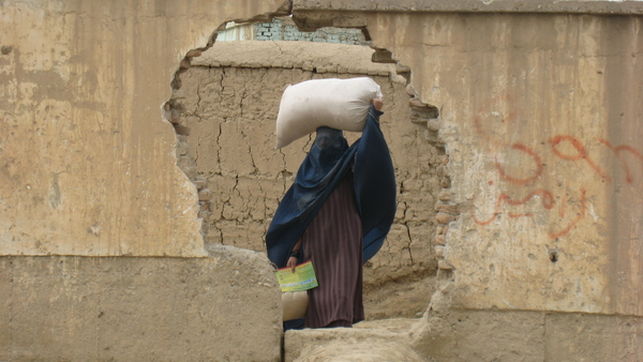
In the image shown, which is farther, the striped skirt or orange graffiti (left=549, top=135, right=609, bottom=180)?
the striped skirt

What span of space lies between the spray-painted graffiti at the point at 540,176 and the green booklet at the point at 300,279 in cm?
144

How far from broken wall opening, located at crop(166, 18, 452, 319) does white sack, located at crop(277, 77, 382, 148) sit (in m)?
2.47

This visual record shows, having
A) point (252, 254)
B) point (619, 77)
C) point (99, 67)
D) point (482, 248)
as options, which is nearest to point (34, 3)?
point (99, 67)

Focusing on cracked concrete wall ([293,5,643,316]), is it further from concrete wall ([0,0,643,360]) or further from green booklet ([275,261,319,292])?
green booklet ([275,261,319,292])

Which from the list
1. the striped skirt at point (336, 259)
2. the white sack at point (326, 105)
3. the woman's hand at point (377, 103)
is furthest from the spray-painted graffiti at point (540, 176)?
the striped skirt at point (336, 259)

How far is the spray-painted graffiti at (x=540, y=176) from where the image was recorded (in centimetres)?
645

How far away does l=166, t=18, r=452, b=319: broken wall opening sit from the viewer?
10.2 m

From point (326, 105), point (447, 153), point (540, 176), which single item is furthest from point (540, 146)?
point (326, 105)

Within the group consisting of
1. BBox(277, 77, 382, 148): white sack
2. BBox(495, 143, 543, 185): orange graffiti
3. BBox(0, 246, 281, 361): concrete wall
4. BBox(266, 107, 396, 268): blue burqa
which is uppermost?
BBox(277, 77, 382, 148): white sack

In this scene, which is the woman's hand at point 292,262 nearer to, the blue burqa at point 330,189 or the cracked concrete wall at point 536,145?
the blue burqa at point 330,189

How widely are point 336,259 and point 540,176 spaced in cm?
166

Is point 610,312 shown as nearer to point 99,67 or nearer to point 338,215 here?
point 338,215

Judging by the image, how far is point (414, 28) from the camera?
6.49 metres

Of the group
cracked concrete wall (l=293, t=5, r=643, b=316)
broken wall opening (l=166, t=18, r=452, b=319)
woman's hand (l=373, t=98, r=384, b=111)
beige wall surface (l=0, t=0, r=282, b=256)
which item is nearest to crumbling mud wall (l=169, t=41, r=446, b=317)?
broken wall opening (l=166, t=18, r=452, b=319)
